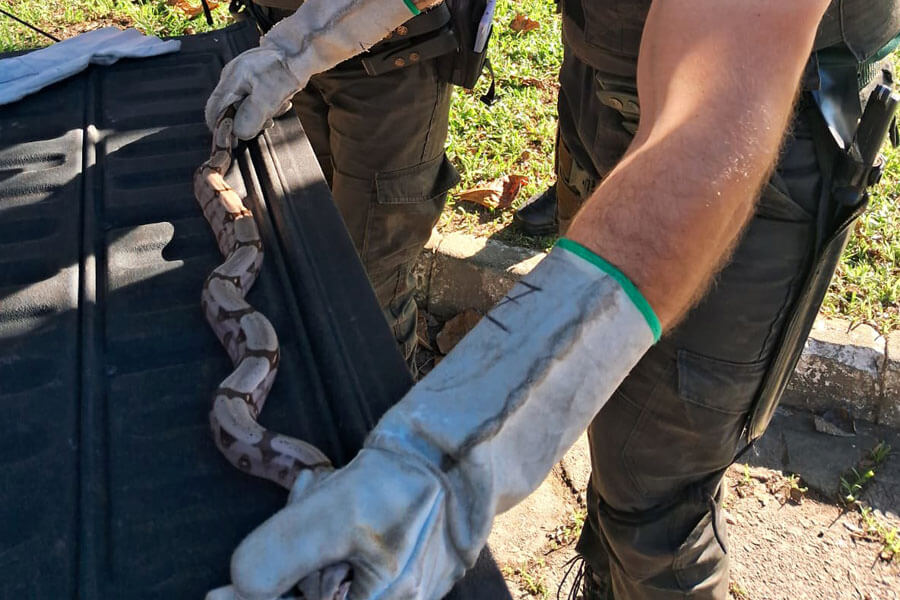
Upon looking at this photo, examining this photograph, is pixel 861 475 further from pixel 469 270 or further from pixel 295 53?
pixel 295 53

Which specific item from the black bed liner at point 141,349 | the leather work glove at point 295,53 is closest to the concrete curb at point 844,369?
the leather work glove at point 295,53

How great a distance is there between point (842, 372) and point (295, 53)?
267 centimetres

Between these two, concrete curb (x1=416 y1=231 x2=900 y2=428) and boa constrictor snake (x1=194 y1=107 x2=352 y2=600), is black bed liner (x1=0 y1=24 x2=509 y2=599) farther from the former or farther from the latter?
concrete curb (x1=416 y1=231 x2=900 y2=428)

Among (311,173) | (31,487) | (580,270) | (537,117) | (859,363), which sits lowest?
(859,363)

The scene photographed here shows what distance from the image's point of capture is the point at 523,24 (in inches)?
231

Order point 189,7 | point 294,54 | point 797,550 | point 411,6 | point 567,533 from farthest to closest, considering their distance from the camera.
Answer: point 189,7
point 567,533
point 797,550
point 294,54
point 411,6

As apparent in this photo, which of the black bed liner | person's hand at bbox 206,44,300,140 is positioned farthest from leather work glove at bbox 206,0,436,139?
the black bed liner

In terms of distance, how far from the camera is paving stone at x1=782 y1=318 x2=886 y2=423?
11.6 ft

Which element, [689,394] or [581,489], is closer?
[689,394]

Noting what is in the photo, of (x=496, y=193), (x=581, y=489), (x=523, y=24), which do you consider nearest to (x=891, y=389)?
(x=581, y=489)

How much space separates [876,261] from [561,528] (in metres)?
2.15

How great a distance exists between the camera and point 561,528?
335cm

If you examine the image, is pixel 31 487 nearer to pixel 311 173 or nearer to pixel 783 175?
pixel 311 173

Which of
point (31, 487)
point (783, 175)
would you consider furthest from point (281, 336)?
point (783, 175)
